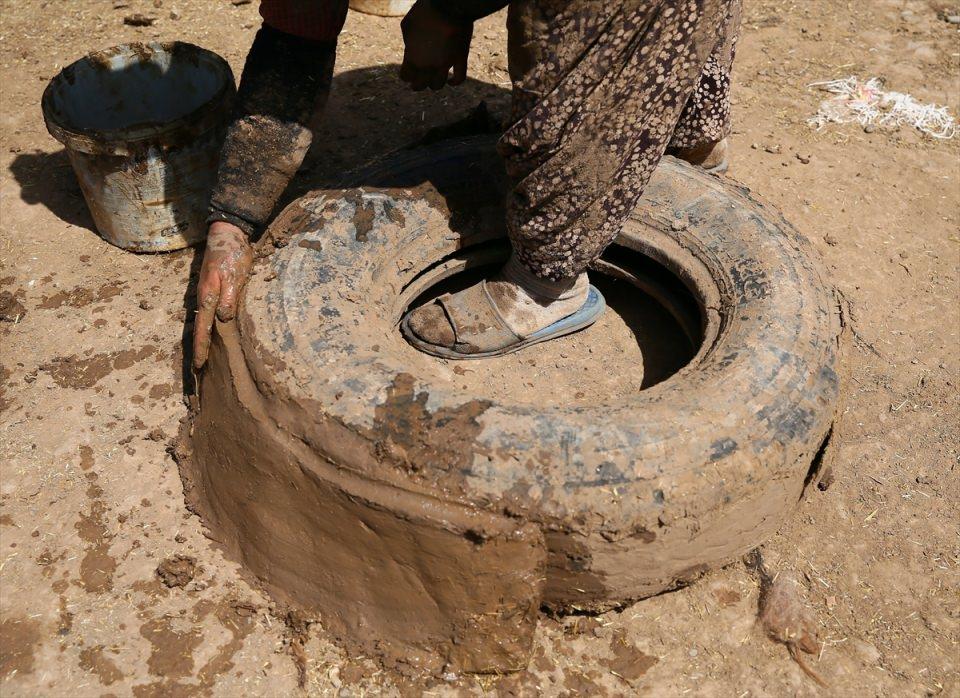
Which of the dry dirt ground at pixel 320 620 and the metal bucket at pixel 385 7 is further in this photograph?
the metal bucket at pixel 385 7

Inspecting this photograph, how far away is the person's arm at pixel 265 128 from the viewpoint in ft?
8.79

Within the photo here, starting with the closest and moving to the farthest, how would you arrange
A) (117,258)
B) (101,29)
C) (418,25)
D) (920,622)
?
(920,622) < (418,25) < (117,258) < (101,29)

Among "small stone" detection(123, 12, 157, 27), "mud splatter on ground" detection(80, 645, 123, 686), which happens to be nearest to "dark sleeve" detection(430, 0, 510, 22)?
"mud splatter on ground" detection(80, 645, 123, 686)

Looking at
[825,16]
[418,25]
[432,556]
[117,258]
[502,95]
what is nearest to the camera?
[432,556]

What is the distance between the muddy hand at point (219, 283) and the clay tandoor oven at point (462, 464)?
64 mm

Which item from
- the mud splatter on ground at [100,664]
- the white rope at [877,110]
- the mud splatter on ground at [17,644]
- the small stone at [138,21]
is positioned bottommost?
the mud splatter on ground at [17,644]

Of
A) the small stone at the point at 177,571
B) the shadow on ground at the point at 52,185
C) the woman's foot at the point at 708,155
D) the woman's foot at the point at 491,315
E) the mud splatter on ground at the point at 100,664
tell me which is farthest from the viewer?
the shadow on ground at the point at 52,185

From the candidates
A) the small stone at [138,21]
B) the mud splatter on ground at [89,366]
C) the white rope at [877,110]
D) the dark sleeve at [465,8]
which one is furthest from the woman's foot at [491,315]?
the small stone at [138,21]

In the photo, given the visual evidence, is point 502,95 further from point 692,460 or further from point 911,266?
point 692,460

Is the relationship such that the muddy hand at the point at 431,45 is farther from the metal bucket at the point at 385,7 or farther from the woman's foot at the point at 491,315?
the metal bucket at the point at 385,7

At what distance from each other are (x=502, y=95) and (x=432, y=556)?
2.80 metres

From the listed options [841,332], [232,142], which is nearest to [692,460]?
[841,332]

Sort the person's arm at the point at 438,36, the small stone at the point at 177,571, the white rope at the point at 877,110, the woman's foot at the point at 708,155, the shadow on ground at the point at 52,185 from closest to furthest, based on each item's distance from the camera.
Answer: the small stone at the point at 177,571
the person's arm at the point at 438,36
the woman's foot at the point at 708,155
the shadow on ground at the point at 52,185
the white rope at the point at 877,110

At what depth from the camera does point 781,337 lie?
2.43m
